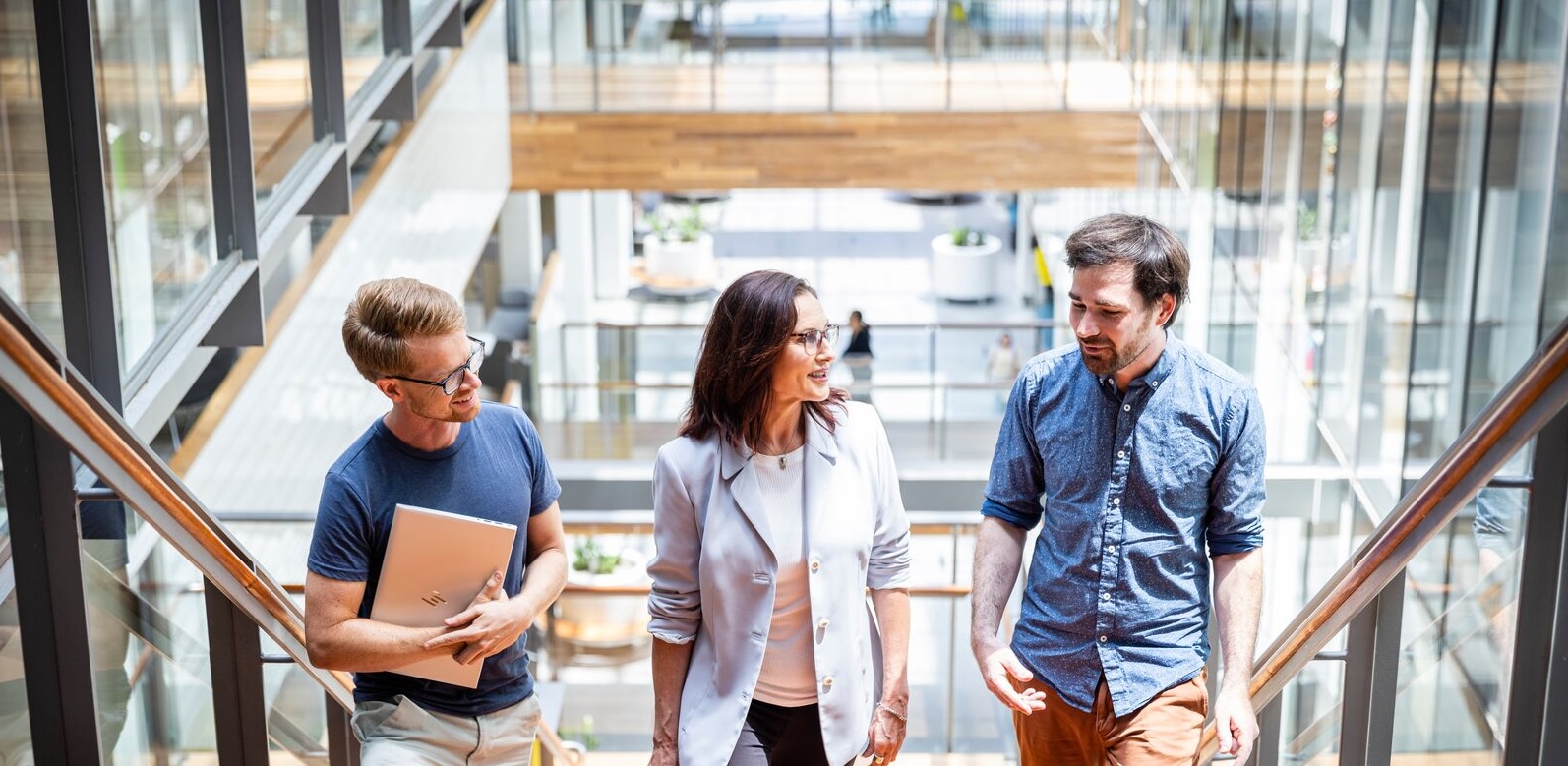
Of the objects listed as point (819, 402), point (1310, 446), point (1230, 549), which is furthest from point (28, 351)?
point (1310, 446)

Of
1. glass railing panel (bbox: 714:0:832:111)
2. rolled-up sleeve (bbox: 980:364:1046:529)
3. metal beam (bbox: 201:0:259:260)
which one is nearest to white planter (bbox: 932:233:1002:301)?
glass railing panel (bbox: 714:0:832:111)

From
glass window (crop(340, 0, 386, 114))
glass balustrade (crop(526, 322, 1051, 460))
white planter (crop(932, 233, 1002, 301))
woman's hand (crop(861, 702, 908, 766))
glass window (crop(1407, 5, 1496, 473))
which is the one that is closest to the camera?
woman's hand (crop(861, 702, 908, 766))

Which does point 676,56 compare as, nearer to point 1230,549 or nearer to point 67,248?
point 67,248

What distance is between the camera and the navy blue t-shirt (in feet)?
8.06

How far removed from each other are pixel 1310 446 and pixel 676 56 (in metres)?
6.54

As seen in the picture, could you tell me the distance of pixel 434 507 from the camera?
252cm

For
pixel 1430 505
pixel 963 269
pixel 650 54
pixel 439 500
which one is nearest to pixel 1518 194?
Answer: pixel 1430 505

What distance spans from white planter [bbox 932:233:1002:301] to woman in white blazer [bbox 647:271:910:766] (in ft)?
55.4

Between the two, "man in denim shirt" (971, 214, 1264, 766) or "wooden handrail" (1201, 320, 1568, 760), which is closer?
"wooden handrail" (1201, 320, 1568, 760)

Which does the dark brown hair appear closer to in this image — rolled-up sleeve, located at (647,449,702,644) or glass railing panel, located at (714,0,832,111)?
rolled-up sleeve, located at (647,449,702,644)

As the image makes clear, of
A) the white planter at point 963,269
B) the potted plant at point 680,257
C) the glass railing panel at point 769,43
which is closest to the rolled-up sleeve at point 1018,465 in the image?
the glass railing panel at point 769,43

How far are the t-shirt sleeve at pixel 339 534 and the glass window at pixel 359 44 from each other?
11.3 ft

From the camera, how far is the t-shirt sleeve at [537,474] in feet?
8.64

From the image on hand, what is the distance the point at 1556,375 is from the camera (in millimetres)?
2043
